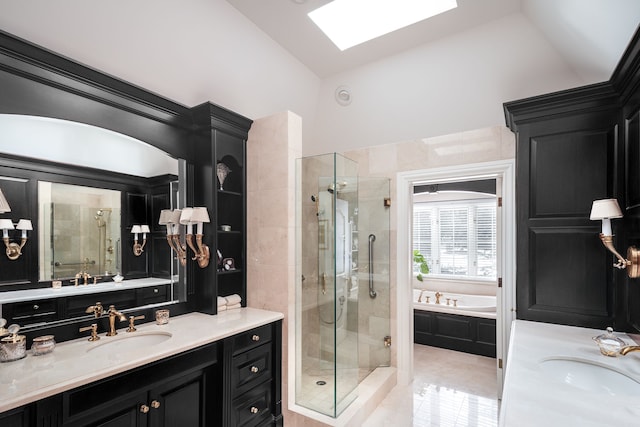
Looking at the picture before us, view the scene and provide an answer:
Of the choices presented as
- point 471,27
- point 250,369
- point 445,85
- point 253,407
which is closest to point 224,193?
point 250,369

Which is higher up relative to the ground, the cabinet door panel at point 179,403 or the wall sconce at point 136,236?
the wall sconce at point 136,236

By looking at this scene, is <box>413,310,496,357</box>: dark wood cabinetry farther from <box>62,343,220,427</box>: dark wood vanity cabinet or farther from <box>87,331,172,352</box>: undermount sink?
<box>87,331,172,352</box>: undermount sink

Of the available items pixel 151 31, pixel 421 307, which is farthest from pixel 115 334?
pixel 421 307

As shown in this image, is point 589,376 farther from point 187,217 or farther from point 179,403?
point 187,217

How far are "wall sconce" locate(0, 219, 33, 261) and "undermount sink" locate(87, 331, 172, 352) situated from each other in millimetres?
605

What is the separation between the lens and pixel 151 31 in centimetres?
191

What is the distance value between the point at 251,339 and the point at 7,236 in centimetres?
142

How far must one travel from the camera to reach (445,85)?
106 inches

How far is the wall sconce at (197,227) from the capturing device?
7.33ft

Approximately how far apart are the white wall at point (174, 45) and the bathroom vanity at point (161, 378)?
1.57 m

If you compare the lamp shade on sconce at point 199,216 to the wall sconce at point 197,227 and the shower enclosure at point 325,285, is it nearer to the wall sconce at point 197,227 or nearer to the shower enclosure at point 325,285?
the wall sconce at point 197,227

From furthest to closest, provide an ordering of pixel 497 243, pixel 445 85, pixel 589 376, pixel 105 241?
pixel 497 243, pixel 445 85, pixel 105 241, pixel 589 376

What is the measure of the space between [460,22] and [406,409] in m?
3.09

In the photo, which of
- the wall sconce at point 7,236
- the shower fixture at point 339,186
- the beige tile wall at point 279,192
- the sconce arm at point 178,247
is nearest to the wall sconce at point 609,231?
the beige tile wall at point 279,192
